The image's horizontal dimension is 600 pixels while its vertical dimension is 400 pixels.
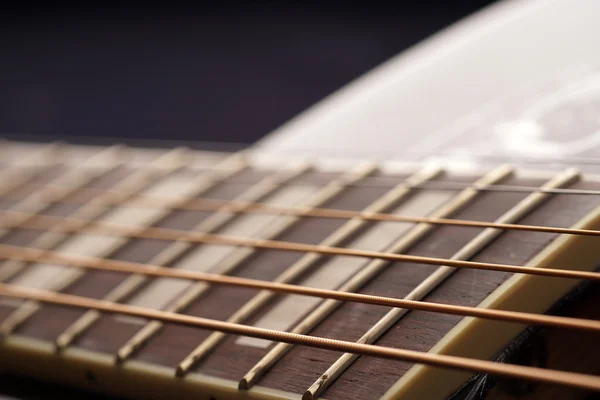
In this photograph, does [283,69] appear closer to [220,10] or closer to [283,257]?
[220,10]

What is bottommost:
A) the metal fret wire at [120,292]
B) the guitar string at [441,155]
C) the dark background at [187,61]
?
the metal fret wire at [120,292]

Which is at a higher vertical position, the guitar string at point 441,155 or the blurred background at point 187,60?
the blurred background at point 187,60

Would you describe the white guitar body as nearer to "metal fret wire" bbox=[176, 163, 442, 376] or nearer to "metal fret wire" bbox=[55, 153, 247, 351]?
"metal fret wire" bbox=[176, 163, 442, 376]

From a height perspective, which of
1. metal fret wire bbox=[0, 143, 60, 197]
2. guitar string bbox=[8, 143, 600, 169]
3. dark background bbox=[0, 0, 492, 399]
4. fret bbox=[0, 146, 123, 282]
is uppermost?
dark background bbox=[0, 0, 492, 399]

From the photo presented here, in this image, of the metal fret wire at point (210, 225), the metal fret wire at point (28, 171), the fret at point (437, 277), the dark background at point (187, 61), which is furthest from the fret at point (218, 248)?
the dark background at point (187, 61)

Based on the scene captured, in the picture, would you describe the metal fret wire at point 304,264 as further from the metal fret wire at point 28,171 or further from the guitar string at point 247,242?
the metal fret wire at point 28,171

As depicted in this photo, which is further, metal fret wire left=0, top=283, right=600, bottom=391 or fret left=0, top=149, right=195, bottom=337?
fret left=0, top=149, right=195, bottom=337

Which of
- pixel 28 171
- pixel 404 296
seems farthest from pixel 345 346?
pixel 28 171

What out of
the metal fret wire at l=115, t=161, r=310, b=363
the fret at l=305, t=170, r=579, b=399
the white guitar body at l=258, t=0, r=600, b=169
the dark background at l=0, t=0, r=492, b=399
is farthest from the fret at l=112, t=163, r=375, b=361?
the dark background at l=0, t=0, r=492, b=399
